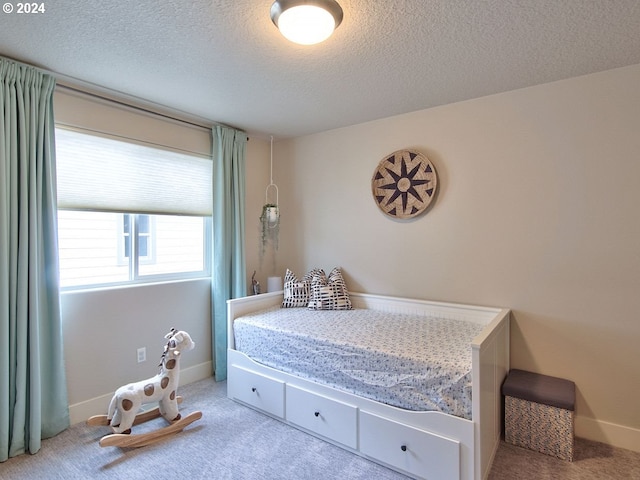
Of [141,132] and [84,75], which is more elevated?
[84,75]

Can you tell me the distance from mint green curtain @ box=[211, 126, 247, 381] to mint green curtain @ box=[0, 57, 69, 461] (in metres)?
1.19

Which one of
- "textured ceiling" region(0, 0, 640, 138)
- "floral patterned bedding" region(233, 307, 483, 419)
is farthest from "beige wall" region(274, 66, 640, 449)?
"floral patterned bedding" region(233, 307, 483, 419)

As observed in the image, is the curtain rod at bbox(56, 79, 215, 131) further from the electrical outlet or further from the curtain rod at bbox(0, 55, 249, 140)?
the electrical outlet

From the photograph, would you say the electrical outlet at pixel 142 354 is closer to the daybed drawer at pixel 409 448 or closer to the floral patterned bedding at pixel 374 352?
the floral patterned bedding at pixel 374 352

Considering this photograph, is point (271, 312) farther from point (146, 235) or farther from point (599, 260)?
point (599, 260)

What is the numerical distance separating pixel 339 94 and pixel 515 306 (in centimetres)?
197

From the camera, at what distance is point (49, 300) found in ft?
7.15

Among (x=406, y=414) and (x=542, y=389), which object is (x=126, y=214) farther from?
(x=542, y=389)

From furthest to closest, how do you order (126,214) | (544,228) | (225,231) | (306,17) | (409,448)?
(225,231)
(126,214)
(544,228)
(409,448)
(306,17)

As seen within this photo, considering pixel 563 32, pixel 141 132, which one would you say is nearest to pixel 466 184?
pixel 563 32

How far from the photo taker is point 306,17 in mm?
1478

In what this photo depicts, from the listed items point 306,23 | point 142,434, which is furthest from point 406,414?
point 306,23

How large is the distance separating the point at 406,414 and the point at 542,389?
937 mm

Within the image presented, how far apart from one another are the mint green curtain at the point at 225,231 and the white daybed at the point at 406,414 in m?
0.44
